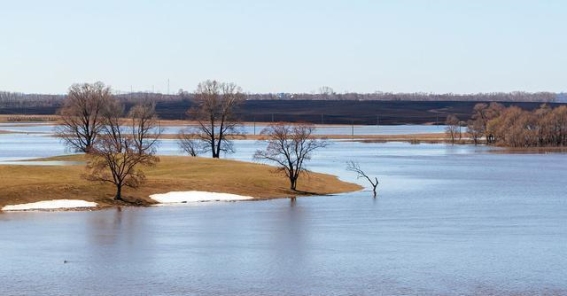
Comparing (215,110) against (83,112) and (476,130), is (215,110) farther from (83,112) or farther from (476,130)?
(476,130)

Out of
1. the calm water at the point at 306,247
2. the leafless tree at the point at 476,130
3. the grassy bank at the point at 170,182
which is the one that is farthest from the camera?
the leafless tree at the point at 476,130

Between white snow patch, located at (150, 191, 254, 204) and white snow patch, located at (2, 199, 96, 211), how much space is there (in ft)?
18.4

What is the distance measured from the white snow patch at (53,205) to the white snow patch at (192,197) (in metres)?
5.61

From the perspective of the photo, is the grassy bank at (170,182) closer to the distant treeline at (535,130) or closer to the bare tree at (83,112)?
the bare tree at (83,112)

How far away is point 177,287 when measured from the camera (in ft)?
125

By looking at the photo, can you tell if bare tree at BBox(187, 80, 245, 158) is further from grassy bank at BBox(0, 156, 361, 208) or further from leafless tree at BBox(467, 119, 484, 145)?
leafless tree at BBox(467, 119, 484, 145)

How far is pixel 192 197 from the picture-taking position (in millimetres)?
71562

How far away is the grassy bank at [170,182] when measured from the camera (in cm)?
6738

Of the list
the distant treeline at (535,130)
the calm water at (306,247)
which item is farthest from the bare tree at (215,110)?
the distant treeline at (535,130)

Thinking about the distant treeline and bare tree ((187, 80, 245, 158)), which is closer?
bare tree ((187, 80, 245, 158))

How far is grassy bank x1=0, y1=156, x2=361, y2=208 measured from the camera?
67375 millimetres

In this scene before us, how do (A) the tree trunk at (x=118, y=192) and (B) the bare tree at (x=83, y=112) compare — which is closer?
(A) the tree trunk at (x=118, y=192)

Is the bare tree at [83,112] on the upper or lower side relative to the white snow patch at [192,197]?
upper

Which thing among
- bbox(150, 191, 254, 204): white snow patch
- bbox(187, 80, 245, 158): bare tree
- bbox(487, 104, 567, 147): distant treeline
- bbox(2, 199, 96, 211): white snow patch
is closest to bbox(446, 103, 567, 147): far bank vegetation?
bbox(487, 104, 567, 147): distant treeline
